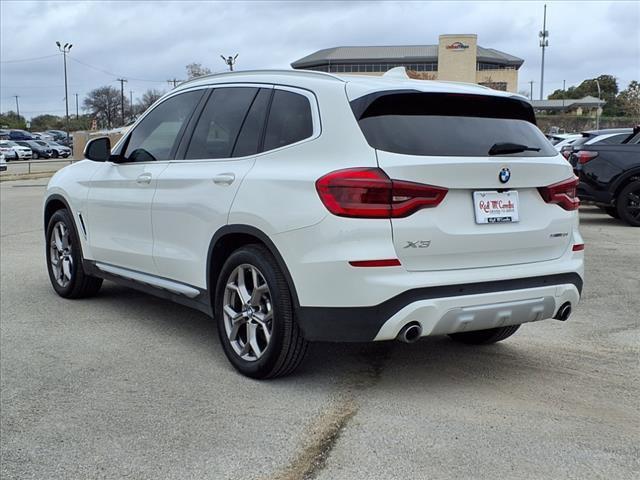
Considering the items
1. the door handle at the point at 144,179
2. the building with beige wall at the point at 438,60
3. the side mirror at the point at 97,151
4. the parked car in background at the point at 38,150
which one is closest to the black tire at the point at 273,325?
the door handle at the point at 144,179

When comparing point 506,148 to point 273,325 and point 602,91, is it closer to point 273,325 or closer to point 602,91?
point 273,325

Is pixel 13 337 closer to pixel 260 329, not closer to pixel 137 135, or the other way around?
pixel 137 135

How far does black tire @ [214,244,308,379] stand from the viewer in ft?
13.6

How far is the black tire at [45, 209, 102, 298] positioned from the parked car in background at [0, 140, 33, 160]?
5158 centimetres

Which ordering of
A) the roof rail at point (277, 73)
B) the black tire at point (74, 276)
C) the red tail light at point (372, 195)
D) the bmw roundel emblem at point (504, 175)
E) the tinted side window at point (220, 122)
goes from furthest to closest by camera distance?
the black tire at point (74, 276)
the tinted side window at point (220, 122)
the roof rail at point (277, 73)
the bmw roundel emblem at point (504, 175)
the red tail light at point (372, 195)

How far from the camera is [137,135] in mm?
5918

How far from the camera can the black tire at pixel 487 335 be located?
5137 millimetres

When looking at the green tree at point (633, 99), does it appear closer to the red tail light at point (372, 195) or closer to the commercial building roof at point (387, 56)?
the commercial building roof at point (387, 56)

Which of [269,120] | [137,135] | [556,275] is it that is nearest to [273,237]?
[269,120]

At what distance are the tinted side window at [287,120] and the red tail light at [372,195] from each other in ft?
1.69

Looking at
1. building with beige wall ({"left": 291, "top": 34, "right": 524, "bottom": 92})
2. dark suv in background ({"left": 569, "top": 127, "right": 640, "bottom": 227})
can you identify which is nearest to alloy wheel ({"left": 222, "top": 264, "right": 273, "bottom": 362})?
dark suv in background ({"left": 569, "top": 127, "right": 640, "bottom": 227})

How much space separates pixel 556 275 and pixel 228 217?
6.52 feet

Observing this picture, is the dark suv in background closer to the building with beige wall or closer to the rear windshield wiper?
the rear windshield wiper

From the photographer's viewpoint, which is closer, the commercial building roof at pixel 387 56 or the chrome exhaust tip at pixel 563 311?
the chrome exhaust tip at pixel 563 311
